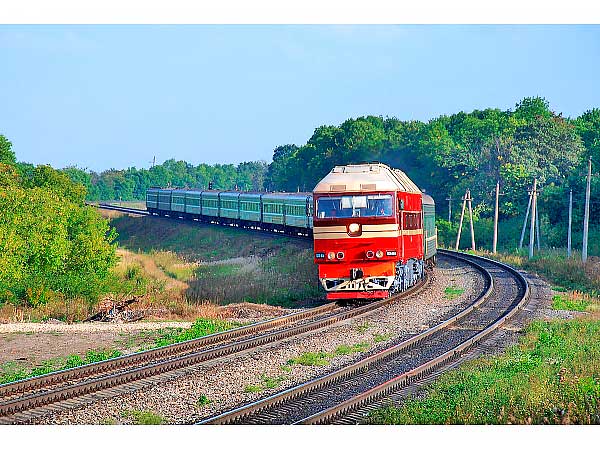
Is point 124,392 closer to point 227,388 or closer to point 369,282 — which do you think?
point 227,388

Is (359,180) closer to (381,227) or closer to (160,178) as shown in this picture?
(381,227)

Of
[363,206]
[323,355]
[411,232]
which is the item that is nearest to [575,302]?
[411,232]

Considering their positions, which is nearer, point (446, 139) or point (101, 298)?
point (101, 298)

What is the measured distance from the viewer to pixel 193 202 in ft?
229

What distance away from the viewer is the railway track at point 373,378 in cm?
1081

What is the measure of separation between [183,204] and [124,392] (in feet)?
200

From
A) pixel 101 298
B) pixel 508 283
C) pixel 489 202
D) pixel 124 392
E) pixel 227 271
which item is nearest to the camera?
pixel 124 392

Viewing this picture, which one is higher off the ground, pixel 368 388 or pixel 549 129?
pixel 549 129

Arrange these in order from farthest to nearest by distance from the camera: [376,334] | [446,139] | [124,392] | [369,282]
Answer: [446,139] < [369,282] < [376,334] < [124,392]

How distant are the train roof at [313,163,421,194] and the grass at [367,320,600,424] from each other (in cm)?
689

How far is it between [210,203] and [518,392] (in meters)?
55.5

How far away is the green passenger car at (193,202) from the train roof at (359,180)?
4669cm

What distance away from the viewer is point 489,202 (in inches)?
2714

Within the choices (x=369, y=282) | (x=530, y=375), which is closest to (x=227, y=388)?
(x=530, y=375)
